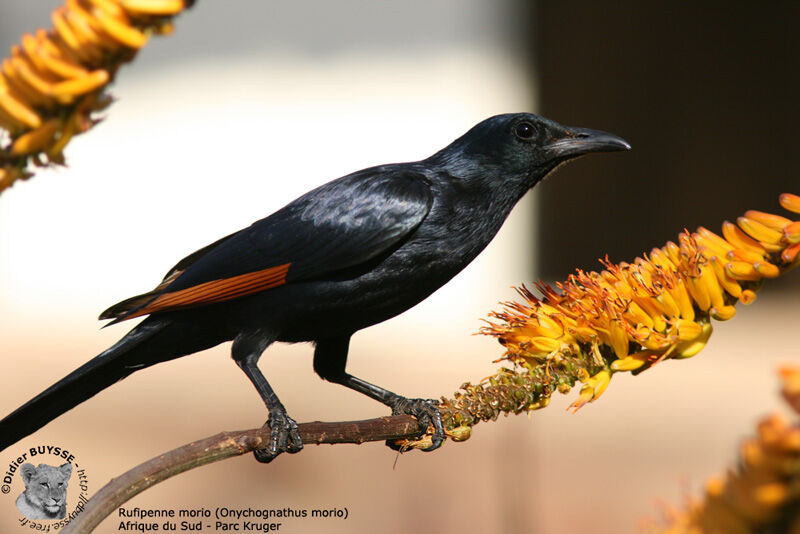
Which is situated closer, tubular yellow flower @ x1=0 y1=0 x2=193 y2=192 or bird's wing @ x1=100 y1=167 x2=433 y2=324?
tubular yellow flower @ x1=0 y1=0 x2=193 y2=192

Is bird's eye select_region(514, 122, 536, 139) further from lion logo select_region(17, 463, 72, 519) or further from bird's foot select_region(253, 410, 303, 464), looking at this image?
lion logo select_region(17, 463, 72, 519)

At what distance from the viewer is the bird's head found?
2.40 meters

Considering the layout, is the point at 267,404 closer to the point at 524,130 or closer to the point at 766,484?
the point at 524,130

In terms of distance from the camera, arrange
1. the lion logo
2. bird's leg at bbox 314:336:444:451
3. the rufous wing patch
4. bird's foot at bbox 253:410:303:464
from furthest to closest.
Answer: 1. bird's leg at bbox 314:336:444:451
2. the rufous wing patch
3. bird's foot at bbox 253:410:303:464
4. the lion logo

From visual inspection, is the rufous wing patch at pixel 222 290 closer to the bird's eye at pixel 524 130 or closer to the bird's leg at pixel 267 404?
the bird's leg at pixel 267 404

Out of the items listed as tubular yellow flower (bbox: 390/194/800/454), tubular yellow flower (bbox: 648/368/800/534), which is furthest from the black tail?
tubular yellow flower (bbox: 648/368/800/534)

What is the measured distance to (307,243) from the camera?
7.47 ft

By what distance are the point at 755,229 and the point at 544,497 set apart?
12.8 ft

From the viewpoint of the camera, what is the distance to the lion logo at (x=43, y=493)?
1775mm

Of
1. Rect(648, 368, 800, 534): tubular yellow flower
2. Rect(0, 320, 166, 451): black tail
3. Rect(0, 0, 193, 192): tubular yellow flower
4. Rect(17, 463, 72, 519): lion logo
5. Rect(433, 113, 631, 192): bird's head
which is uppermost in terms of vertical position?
Rect(0, 0, 193, 192): tubular yellow flower

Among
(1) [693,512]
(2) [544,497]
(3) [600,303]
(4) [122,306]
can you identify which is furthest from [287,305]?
(2) [544,497]

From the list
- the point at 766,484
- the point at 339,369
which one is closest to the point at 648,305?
the point at 766,484

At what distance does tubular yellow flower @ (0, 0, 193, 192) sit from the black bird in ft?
3.98

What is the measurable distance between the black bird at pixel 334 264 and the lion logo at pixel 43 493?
5.9 inches
